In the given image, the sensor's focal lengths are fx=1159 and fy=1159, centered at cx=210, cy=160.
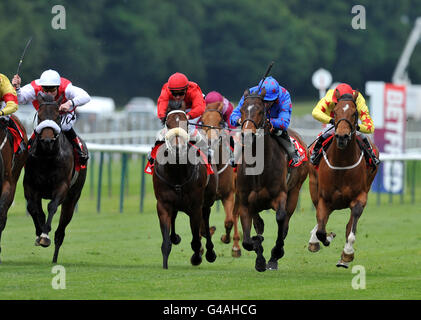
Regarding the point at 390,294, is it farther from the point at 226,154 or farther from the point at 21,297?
the point at 226,154

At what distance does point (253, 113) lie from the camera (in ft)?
36.0

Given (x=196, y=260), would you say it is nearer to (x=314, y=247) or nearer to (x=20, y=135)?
(x=314, y=247)

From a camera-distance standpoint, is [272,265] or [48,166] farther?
[48,166]

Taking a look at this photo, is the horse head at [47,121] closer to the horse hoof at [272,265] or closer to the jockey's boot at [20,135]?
the jockey's boot at [20,135]

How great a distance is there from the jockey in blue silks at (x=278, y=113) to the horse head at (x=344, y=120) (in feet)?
1.85

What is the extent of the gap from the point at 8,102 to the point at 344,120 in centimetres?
344

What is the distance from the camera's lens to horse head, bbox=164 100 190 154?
1104cm

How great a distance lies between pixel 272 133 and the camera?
1181cm

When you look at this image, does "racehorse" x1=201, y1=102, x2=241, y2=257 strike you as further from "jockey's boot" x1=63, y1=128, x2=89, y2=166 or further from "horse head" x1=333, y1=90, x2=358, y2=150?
"horse head" x1=333, y1=90, x2=358, y2=150

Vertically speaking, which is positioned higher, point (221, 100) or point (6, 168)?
point (221, 100)

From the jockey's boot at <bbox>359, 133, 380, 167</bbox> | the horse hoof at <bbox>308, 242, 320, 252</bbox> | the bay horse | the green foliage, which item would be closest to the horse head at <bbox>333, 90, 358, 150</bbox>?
Answer: the bay horse

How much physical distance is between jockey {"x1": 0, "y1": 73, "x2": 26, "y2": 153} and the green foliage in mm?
34600

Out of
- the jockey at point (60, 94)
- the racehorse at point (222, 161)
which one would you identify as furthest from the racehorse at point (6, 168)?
the racehorse at point (222, 161)

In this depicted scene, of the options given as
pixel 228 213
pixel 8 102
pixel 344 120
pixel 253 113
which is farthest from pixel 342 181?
pixel 8 102
